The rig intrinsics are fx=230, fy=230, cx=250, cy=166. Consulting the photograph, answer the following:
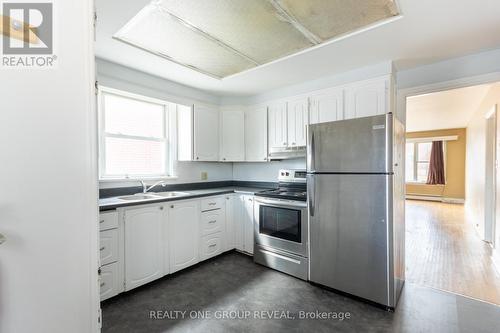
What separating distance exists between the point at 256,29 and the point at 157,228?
7.14ft

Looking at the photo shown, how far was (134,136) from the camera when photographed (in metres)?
2.98

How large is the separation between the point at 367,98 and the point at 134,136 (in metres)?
2.88

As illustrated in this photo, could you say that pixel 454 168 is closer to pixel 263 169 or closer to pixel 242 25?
pixel 263 169

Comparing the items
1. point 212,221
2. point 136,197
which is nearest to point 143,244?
point 136,197

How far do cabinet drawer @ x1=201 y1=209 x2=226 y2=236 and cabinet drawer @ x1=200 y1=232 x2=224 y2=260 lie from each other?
0.23 feet

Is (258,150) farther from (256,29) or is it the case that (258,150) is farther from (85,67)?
(85,67)

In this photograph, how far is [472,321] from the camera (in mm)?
1901

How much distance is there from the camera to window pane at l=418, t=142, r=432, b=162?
8.12 meters

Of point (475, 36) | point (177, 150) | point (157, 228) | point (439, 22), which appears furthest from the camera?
point (177, 150)

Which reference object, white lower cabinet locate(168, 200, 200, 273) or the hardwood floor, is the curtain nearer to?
the hardwood floor

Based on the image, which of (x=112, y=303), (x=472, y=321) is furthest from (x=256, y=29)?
(x=472, y=321)

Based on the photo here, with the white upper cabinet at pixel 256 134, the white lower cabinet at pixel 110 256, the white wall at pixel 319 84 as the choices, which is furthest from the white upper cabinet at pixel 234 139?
the white lower cabinet at pixel 110 256

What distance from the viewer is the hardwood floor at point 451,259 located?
2.45 m

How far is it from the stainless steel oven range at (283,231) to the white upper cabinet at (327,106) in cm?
78
